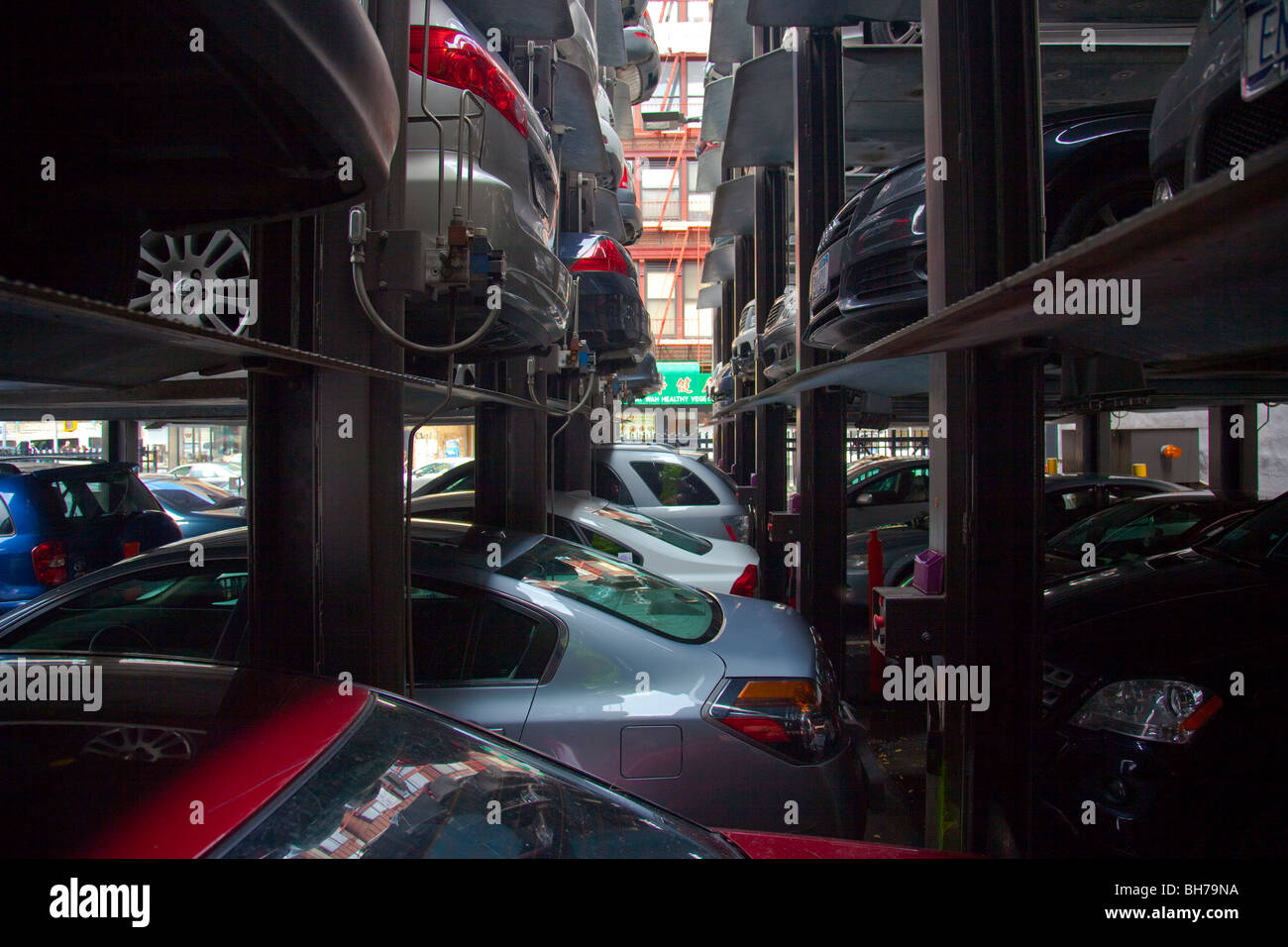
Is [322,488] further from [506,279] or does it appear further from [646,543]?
[646,543]

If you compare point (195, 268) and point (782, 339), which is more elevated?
point (782, 339)

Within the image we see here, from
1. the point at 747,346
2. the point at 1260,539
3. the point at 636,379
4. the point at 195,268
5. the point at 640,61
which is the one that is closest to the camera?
the point at 195,268

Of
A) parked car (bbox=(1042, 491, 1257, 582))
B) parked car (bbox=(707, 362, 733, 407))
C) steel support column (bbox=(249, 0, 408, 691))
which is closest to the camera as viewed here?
steel support column (bbox=(249, 0, 408, 691))

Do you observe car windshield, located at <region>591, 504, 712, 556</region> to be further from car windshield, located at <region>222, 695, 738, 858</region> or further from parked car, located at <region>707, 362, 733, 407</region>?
parked car, located at <region>707, 362, 733, 407</region>

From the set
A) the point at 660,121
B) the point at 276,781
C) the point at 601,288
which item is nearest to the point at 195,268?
the point at 276,781

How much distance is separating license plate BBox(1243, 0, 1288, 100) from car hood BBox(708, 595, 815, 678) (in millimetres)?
2125

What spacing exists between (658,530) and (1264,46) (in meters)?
5.06

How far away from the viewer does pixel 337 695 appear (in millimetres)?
1590

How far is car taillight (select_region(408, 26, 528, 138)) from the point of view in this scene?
3057mm

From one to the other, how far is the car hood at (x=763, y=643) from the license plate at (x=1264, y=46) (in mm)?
2125

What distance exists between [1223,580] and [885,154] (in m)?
4.77

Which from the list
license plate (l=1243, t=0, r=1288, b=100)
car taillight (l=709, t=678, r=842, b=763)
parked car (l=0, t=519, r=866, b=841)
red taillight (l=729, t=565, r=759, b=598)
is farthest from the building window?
license plate (l=1243, t=0, r=1288, b=100)

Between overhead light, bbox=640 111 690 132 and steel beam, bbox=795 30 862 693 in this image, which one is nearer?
steel beam, bbox=795 30 862 693

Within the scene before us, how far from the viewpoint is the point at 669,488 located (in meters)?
8.79
